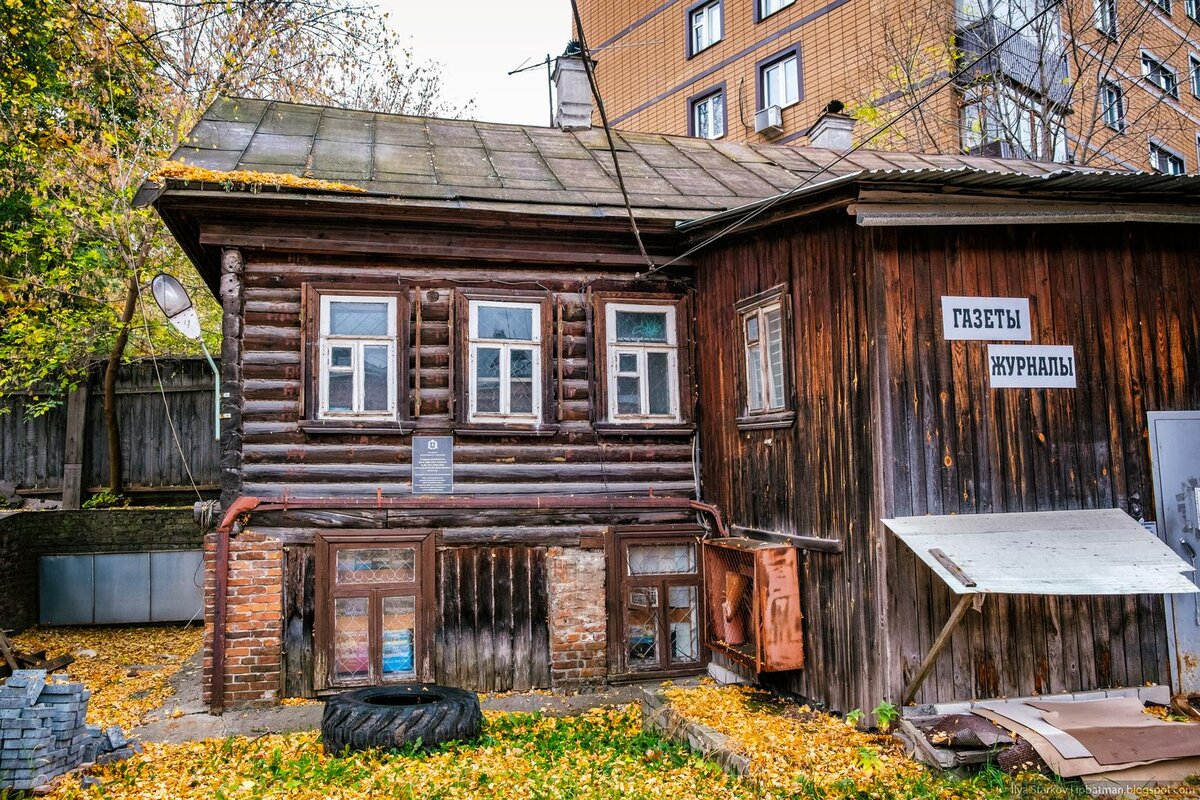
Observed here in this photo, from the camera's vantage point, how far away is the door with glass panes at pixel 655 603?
8.75m

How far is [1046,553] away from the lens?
6.09m

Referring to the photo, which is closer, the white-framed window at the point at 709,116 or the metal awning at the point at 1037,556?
the metal awning at the point at 1037,556

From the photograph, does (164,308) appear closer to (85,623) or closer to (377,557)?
(377,557)

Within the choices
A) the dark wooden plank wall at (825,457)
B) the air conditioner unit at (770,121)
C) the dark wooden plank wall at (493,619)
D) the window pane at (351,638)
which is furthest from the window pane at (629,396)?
the air conditioner unit at (770,121)

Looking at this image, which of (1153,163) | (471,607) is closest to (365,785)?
(471,607)

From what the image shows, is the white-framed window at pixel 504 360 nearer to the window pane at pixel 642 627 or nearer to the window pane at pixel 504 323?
the window pane at pixel 504 323

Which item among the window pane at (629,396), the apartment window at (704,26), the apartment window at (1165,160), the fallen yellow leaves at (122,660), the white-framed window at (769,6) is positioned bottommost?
the fallen yellow leaves at (122,660)

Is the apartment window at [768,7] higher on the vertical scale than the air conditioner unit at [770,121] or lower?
higher

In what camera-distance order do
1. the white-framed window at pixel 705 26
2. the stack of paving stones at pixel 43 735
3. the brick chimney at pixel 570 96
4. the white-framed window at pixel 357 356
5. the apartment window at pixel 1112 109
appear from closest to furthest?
1. the stack of paving stones at pixel 43 735
2. the white-framed window at pixel 357 356
3. the brick chimney at pixel 570 96
4. the apartment window at pixel 1112 109
5. the white-framed window at pixel 705 26

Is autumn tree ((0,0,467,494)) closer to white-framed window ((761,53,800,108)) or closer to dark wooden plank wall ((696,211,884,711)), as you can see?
dark wooden plank wall ((696,211,884,711))

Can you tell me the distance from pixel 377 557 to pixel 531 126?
21.9 ft

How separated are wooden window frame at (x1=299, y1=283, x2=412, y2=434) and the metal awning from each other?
4826 mm

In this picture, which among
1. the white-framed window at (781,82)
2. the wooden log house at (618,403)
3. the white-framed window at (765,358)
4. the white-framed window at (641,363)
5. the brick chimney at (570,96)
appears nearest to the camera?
the wooden log house at (618,403)

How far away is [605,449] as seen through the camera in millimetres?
8977
